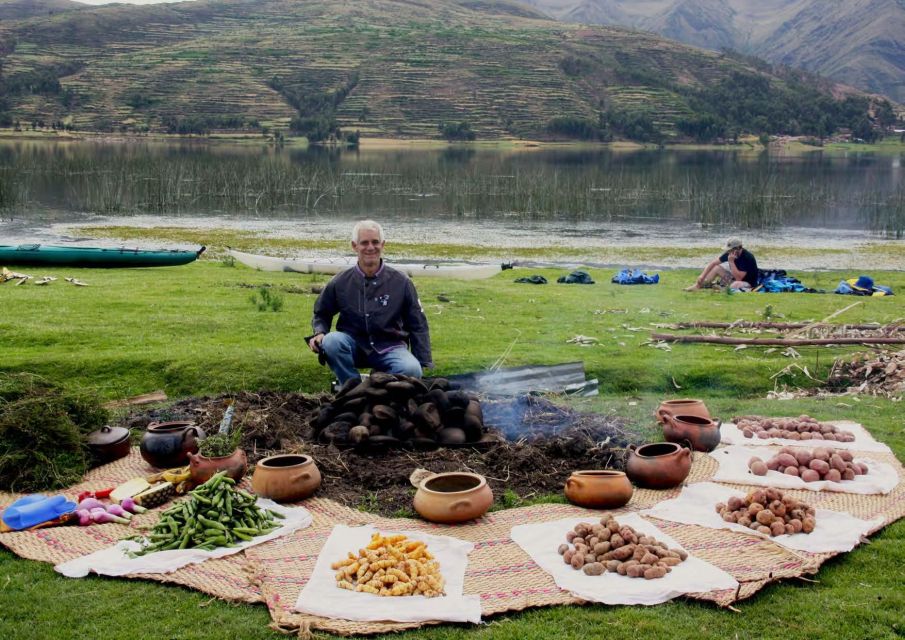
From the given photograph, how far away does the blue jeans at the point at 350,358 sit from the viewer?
333 inches

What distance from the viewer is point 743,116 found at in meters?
108

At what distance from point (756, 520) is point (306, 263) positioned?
52.4 feet

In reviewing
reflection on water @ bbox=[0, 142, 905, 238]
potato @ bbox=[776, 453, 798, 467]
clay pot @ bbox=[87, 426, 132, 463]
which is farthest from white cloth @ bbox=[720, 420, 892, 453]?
reflection on water @ bbox=[0, 142, 905, 238]

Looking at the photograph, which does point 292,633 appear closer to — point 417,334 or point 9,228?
point 417,334

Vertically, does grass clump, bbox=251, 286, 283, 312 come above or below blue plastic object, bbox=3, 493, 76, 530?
above

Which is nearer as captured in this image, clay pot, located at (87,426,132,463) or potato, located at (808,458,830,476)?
potato, located at (808,458,830,476)

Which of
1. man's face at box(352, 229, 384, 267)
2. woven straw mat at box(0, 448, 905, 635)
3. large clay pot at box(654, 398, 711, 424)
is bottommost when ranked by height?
woven straw mat at box(0, 448, 905, 635)

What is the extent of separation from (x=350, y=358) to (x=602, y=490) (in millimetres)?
3168

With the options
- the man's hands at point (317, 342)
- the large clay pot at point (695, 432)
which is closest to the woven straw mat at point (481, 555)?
the large clay pot at point (695, 432)

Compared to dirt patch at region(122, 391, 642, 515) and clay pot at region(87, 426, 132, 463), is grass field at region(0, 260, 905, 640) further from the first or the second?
clay pot at region(87, 426, 132, 463)

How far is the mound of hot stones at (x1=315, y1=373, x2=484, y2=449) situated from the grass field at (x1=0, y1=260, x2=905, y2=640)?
6.03 feet

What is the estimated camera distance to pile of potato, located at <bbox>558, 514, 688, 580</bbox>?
5266 mm

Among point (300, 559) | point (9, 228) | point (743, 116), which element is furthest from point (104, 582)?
point (743, 116)

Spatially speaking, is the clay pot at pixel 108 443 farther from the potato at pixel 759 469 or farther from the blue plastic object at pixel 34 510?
the potato at pixel 759 469
